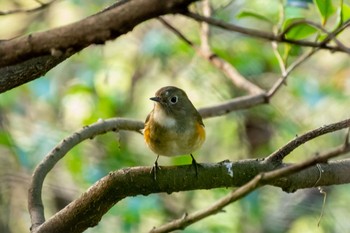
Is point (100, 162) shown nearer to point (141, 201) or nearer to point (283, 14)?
point (141, 201)

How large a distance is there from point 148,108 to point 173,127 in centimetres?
267

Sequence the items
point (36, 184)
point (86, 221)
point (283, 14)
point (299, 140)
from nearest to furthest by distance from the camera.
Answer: point (299, 140) → point (86, 221) → point (36, 184) → point (283, 14)

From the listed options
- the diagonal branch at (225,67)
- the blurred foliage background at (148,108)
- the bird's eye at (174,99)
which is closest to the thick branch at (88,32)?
the bird's eye at (174,99)

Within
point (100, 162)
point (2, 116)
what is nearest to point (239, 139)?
point (100, 162)

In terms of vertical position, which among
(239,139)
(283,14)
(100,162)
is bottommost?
(239,139)

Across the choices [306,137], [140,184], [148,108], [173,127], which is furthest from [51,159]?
[148,108]

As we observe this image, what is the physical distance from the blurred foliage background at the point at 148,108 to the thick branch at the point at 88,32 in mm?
2314

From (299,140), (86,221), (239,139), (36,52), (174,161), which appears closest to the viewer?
(36,52)

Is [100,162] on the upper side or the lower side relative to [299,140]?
lower

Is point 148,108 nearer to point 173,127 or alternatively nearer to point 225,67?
point 225,67

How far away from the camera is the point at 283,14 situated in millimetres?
2920

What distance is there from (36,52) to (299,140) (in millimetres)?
929

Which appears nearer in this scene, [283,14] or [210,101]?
[283,14]

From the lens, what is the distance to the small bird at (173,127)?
8.86 ft
